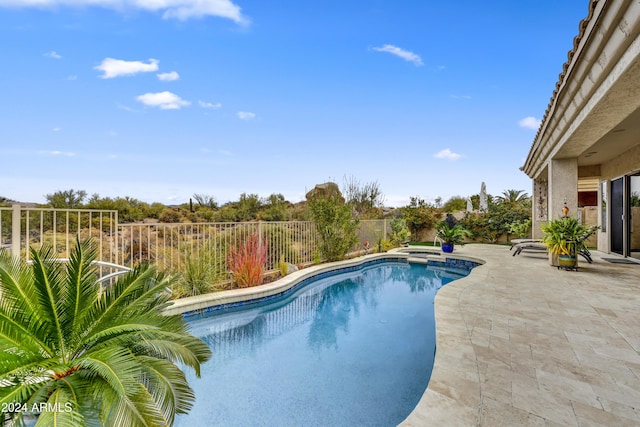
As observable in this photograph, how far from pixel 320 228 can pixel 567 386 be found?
7.45m

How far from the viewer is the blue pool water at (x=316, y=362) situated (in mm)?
2686

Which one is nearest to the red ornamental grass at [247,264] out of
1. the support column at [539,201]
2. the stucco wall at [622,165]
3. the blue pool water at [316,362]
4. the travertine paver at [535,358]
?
the blue pool water at [316,362]

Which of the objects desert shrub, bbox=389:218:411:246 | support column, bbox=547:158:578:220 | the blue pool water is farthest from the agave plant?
desert shrub, bbox=389:218:411:246

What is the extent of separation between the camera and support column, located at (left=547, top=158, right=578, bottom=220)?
781 cm

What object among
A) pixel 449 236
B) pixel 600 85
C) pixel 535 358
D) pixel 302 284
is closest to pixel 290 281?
pixel 302 284

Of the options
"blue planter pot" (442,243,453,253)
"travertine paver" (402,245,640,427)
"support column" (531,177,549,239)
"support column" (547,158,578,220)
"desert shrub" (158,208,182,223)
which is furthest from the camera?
Answer: "desert shrub" (158,208,182,223)

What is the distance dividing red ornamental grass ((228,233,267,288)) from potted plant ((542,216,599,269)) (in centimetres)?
690

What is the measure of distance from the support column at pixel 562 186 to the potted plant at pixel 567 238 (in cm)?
93

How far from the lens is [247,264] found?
21.3 ft

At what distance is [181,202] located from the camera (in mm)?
18906

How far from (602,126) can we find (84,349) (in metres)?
7.65

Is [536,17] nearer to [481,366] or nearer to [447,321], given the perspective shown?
[447,321]

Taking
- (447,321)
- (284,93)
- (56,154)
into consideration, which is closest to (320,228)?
(447,321)

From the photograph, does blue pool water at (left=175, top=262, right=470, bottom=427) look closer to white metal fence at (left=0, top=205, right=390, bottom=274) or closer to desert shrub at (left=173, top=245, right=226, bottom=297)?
desert shrub at (left=173, top=245, right=226, bottom=297)
